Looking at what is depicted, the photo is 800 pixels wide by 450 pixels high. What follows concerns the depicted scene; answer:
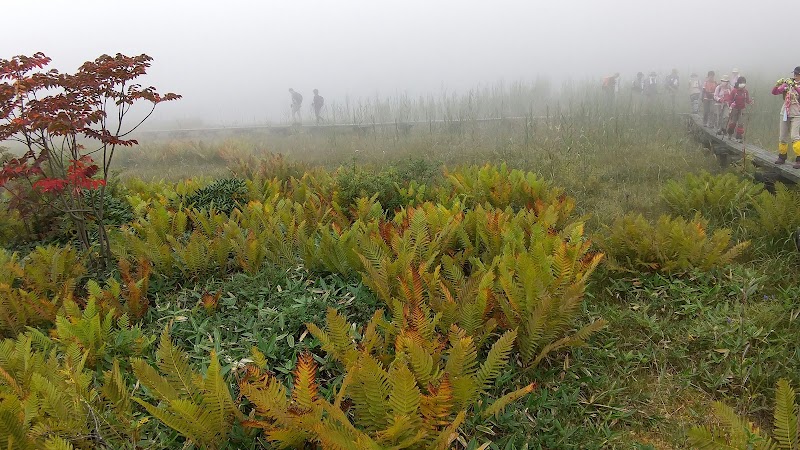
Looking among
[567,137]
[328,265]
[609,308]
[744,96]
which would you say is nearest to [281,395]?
[328,265]

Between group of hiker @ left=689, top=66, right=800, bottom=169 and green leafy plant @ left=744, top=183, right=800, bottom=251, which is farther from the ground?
group of hiker @ left=689, top=66, right=800, bottom=169

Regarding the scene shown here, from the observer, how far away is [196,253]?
Result: 385 cm

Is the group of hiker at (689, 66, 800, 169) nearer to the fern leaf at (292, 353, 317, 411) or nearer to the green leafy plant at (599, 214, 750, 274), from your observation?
the green leafy plant at (599, 214, 750, 274)

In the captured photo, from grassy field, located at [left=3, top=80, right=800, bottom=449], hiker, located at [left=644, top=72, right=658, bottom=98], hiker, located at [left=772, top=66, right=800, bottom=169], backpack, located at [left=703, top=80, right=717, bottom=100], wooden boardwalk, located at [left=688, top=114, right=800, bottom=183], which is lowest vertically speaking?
grassy field, located at [left=3, top=80, right=800, bottom=449]

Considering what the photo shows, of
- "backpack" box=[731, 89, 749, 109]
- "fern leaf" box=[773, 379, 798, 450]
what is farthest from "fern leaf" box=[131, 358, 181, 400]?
"backpack" box=[731, 89, 749, 109]

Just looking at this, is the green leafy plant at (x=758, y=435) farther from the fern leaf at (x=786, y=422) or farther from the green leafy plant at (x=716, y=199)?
the green leafy plant at (x=716, y=199)

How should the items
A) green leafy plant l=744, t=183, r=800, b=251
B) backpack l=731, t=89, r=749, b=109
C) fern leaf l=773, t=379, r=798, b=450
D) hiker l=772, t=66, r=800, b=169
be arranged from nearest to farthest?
fern leaf l=773, t=379, r=798, b=450
green leafy plant l=744, t=183, r=800, b=251
hiker l=772, t=66, r=800, b=169
backpack l=731, t=89, r=749, b=109

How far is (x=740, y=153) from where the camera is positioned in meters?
7.73

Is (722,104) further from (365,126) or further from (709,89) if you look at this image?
(365,126)

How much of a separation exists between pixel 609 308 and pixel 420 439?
7.20 ft

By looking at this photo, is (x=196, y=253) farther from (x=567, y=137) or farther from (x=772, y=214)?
(x=567, y=137)

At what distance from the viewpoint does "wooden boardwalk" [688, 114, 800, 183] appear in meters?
6.04

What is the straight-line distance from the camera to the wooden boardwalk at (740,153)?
604 centimetres

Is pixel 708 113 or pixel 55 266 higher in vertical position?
pixel 708 113
